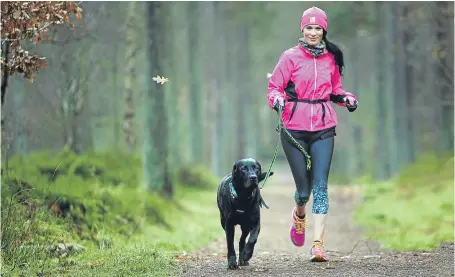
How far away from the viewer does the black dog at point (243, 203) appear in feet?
24.0

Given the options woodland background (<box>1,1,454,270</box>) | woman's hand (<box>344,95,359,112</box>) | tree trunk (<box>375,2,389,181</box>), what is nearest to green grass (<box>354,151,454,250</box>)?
woodland background (<box>1,1,454,270</box>)

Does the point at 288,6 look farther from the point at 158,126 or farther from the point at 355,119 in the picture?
the point at 158,126

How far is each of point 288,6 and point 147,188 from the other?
2810cm

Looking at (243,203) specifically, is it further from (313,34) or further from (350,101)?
(313,34)

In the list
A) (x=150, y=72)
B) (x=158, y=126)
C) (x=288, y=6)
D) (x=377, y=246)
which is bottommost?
(x=377, y=246)

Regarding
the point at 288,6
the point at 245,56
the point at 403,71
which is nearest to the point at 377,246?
the point at 403,71

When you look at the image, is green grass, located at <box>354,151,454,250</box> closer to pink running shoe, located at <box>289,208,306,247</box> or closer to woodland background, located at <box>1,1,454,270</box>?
woodland background, located at <box>1,1,454,270</box>

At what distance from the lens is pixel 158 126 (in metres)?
16.8

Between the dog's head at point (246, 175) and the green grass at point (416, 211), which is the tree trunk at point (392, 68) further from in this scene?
the dog's head at point (246, 175)

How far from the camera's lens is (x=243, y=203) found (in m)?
7.51

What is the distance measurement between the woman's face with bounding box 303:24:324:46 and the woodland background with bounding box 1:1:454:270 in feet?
9.10

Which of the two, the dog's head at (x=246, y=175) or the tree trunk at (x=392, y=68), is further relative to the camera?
the tree trunk at (x=392, y=68)

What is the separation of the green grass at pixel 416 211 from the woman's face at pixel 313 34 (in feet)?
11.5

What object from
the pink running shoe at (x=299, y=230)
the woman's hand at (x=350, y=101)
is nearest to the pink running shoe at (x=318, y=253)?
the pink running shoe at (x=299, y=230)
